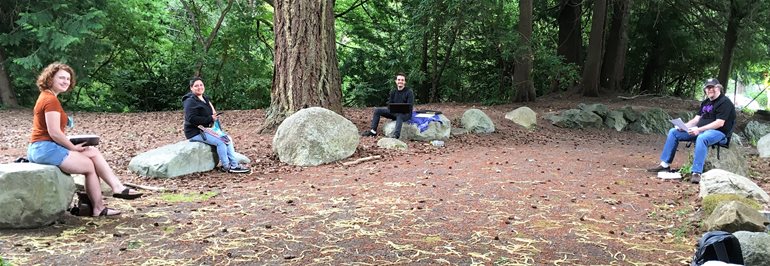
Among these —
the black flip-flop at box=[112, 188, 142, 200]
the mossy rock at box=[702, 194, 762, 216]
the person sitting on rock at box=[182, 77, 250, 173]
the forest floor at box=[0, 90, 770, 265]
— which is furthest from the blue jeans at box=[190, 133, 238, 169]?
the mossy rock at box=[702, 194, 762, 216]

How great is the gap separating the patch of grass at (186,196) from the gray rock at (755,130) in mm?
13514

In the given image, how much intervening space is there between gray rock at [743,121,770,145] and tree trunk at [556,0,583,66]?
5.17 meters

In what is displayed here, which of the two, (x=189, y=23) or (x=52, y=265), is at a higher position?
(x=189, y=23)

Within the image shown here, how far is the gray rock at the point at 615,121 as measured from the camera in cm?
1383

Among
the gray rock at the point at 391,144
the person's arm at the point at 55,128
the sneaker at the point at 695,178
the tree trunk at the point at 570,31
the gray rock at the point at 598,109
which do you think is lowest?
the gray rock at the point at 391,144

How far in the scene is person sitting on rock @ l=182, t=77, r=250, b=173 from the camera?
685 centimetres

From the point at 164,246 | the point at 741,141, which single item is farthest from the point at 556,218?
the point at 741,141

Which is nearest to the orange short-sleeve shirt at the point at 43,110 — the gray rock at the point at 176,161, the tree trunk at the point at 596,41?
the gray rock at the point at 176,161

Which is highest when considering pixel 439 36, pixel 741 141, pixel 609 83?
pixel 439 36

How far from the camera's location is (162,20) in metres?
16.8

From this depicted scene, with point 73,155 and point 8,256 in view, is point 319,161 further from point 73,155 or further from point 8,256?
point 8,256

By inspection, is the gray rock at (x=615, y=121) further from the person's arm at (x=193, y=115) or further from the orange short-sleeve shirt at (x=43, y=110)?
the orange short-sleeve shirt at (x=43, y=110)

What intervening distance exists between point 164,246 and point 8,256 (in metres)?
0.93

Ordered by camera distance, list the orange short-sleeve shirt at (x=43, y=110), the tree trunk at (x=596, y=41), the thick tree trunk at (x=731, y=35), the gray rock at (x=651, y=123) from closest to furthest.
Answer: the orange short-sleeve shirt at (x=43, y=110) → the gray rock at (x=651, y=123) → the thick tree trunk at (x=731, y=35) → the tree trunk at (x=596, y=41)
